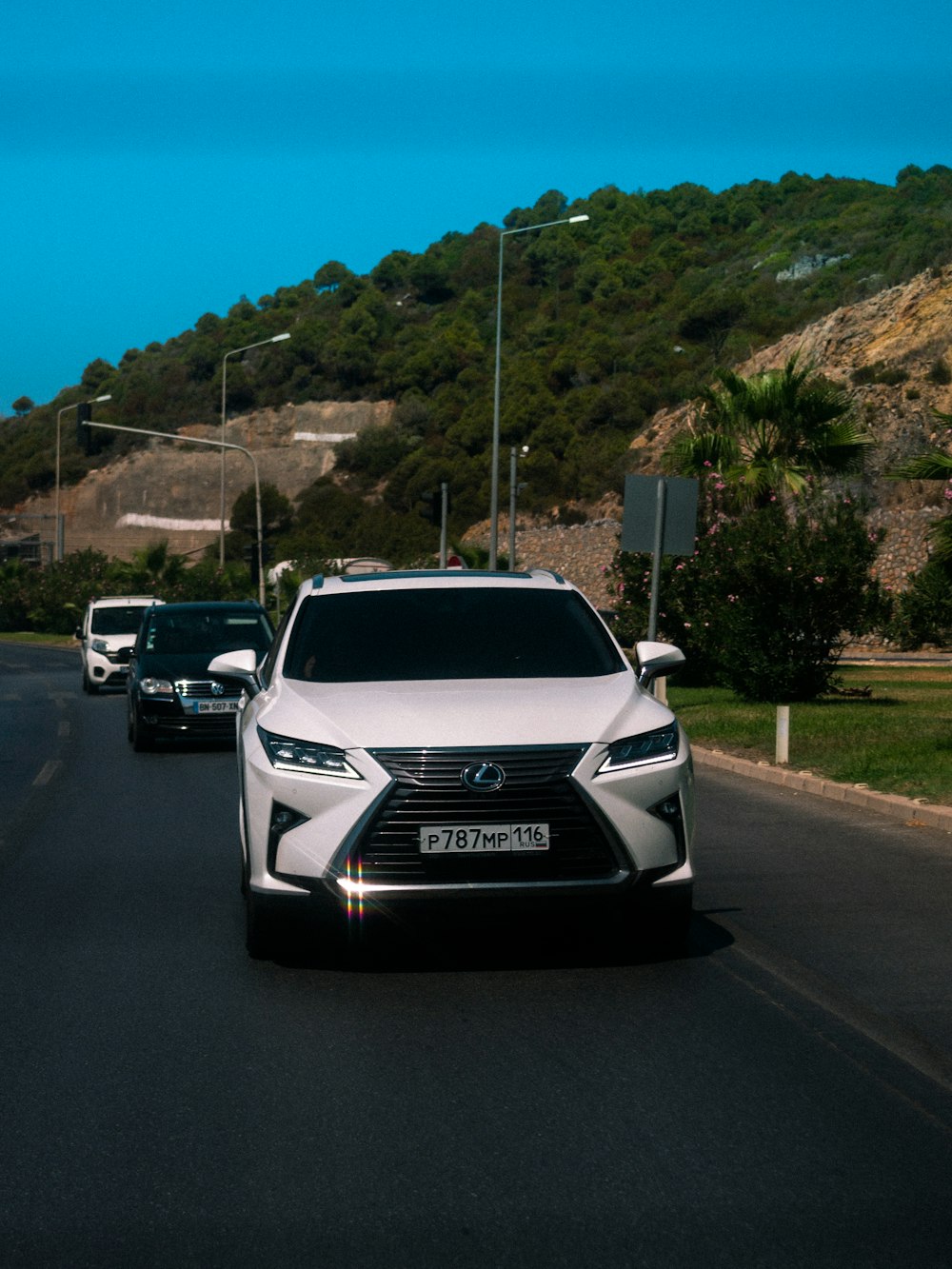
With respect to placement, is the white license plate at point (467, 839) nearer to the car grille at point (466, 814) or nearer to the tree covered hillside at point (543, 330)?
the car grille at point (466, 814)

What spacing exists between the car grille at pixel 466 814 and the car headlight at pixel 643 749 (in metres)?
0.22

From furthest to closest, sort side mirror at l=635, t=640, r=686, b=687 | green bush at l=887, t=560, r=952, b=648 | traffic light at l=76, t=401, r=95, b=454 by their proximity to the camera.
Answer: green bush at l=887, t=560, r=952, b=648, traffic light at l=76, t=401, r=95, b=454, side mirror at l=635, t=640, r=686, b=687

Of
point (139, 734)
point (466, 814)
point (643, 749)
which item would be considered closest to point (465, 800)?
point (466, 814)

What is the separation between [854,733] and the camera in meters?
17.6

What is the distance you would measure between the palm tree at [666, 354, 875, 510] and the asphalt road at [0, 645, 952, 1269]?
20.7 meters

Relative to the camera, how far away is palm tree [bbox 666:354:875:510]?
1163 inches

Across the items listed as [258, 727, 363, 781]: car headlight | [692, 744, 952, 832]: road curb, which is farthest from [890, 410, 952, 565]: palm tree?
[258, 727, 363, 781]: car headlight

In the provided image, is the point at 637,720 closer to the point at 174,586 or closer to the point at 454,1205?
the point at 454,1205

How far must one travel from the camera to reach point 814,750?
16141mm

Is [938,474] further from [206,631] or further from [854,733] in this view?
[206,631]

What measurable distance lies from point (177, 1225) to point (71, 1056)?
69.3 inches

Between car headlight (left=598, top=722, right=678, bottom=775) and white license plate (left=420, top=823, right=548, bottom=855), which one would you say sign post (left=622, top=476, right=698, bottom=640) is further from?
white license plate (left=420, top=823, right=548, bottom=855)

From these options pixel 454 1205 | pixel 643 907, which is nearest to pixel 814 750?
pixel 643 907

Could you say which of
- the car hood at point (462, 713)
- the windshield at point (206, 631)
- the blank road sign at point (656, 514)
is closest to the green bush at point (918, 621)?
the blank road sign at point (656, 514)
